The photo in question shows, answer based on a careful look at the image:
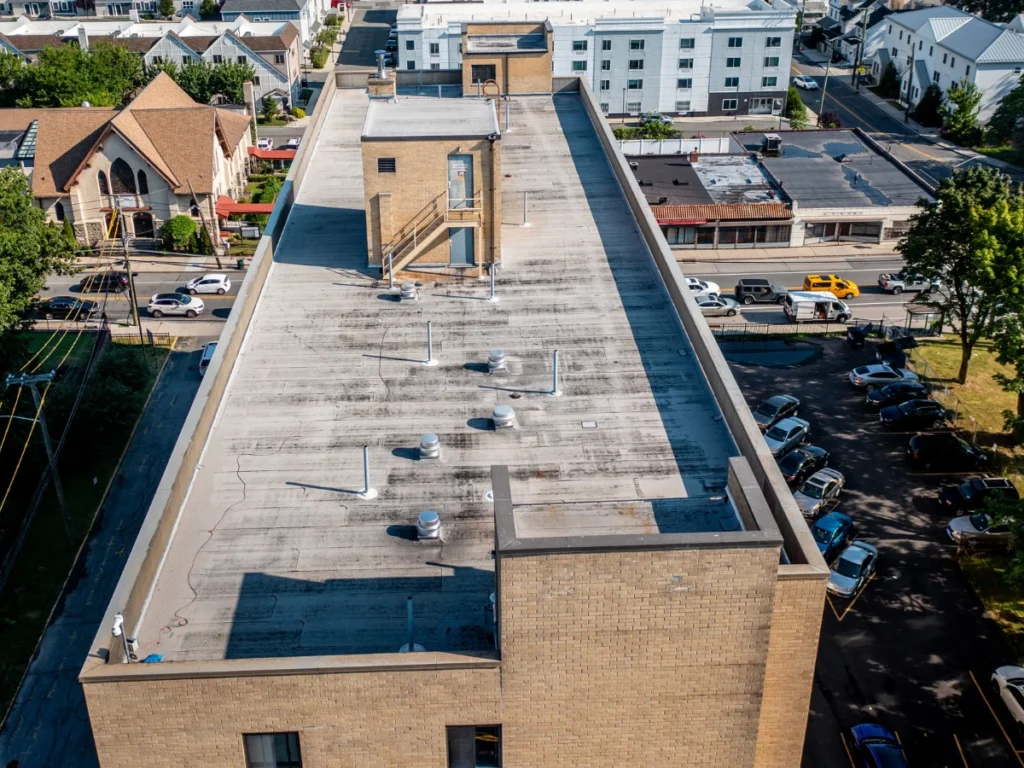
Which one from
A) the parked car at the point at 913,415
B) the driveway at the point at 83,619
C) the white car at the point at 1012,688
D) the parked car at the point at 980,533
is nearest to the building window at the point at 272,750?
the driveway at the point at 83,619

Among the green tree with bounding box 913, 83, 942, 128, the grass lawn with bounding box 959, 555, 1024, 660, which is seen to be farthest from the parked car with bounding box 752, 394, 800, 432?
the green tree with bounding box 913, 83, 942, 128

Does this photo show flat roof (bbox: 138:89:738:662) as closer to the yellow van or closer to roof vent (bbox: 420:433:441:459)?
roof vent (bbox: 420:433:441:459)

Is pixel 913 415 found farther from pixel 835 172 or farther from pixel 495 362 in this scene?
pixel 835 172

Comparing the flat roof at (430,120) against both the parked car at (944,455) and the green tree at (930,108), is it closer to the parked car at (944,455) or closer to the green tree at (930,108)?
the parked car at (944,455)

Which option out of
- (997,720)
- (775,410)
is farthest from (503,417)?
(775,410)

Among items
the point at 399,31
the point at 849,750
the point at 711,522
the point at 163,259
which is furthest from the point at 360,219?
the point at 399,31

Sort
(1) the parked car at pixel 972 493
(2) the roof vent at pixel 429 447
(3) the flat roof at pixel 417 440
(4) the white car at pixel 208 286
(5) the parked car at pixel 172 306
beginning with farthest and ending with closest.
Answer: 1. (4) the white car at pixel 208 286
2. (5) the parked car at pixel 172 306
3. (1) the parked car at pixel 972 493
4. (2) the roof vent at pixel 429 447
5. (3) the flat roof at pixel 417 440
